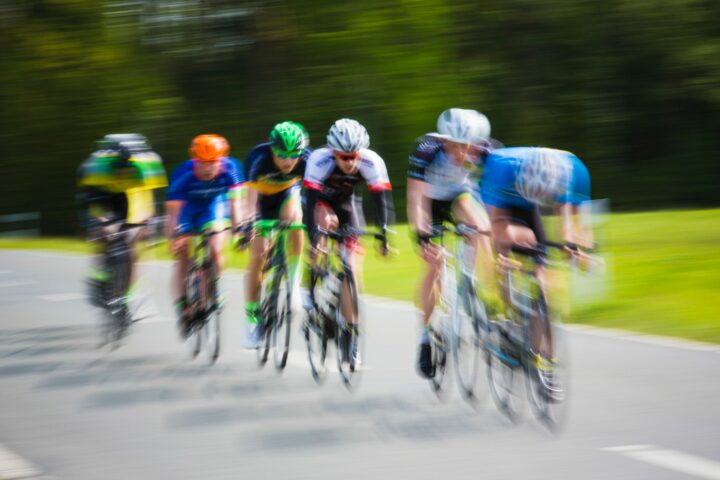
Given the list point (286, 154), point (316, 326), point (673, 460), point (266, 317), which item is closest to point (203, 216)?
point (266, 317)

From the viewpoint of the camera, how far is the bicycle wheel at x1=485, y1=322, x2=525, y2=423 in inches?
274

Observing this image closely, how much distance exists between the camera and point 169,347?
10.3 metres

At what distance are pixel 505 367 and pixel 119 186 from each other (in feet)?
16.0

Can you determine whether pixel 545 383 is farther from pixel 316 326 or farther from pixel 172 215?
pixel 172 215

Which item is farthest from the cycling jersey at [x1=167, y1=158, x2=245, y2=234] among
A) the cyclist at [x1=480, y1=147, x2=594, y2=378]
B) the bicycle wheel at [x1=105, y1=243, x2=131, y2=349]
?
the cyclist at [x1=480, y1=147, x2=594, y2=378]

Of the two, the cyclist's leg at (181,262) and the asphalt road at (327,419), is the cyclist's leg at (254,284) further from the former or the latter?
the cyclist's leg at (181,262)

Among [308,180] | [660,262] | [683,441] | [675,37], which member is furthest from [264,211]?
[675,37]

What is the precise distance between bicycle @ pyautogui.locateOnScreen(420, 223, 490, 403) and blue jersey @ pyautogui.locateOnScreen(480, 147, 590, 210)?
0.28 metres

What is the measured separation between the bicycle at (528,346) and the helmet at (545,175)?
30 cm

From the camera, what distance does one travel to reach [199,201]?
9.91 meters

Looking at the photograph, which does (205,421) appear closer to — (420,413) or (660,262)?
(420,413)

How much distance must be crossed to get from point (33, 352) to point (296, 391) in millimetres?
3245

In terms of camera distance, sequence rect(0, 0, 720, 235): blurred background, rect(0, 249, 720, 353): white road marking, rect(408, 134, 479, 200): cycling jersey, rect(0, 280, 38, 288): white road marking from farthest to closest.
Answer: rect(0, 0, 720, 235): blurred background < rect(0, 280, 38, 288): white road marking < rect(0, 249, 720, 353): white road marking < rect(408, 134, 479, 200): cycling jersey

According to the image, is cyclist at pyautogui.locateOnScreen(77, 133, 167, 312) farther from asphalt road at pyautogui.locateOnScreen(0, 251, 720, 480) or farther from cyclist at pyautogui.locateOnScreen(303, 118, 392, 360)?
cyclist at pyautogui.locateOnScreen(303, 118, 392, 360)
